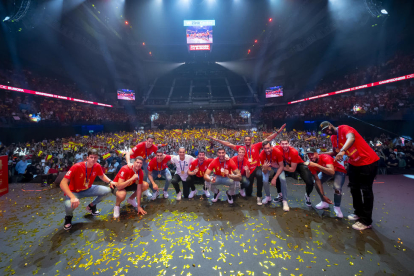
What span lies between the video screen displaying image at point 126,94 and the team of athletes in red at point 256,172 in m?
33.5

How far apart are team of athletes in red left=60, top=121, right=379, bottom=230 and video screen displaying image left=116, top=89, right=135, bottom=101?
33527mm

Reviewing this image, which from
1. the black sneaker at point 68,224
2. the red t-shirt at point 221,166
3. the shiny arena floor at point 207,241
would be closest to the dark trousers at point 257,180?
the shiny arena floor at point 207,241

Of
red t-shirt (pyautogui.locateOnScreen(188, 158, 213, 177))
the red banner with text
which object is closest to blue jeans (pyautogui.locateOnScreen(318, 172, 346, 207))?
red t-shirt (pyautogui.locateOnScreen(188, 158, 213, 177))

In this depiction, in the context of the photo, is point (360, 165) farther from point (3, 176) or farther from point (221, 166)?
point (3, 176)

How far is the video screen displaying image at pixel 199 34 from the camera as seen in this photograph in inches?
1369

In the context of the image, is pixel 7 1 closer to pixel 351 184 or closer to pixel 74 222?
pixel 74 222

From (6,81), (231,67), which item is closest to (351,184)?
(6,81)

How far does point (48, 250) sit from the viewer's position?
3.22 m

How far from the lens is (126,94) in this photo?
115 ft

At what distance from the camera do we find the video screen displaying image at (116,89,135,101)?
34.1 m

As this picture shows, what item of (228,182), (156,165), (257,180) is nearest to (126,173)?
(156,165)

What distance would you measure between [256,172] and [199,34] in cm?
3817

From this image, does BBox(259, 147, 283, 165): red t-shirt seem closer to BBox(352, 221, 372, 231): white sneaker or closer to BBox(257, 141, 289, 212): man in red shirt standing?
BBox(257, 141, 289, 212): man in red shirt standing

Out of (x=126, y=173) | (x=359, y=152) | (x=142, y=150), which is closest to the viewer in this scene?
(x=359, y=152)
